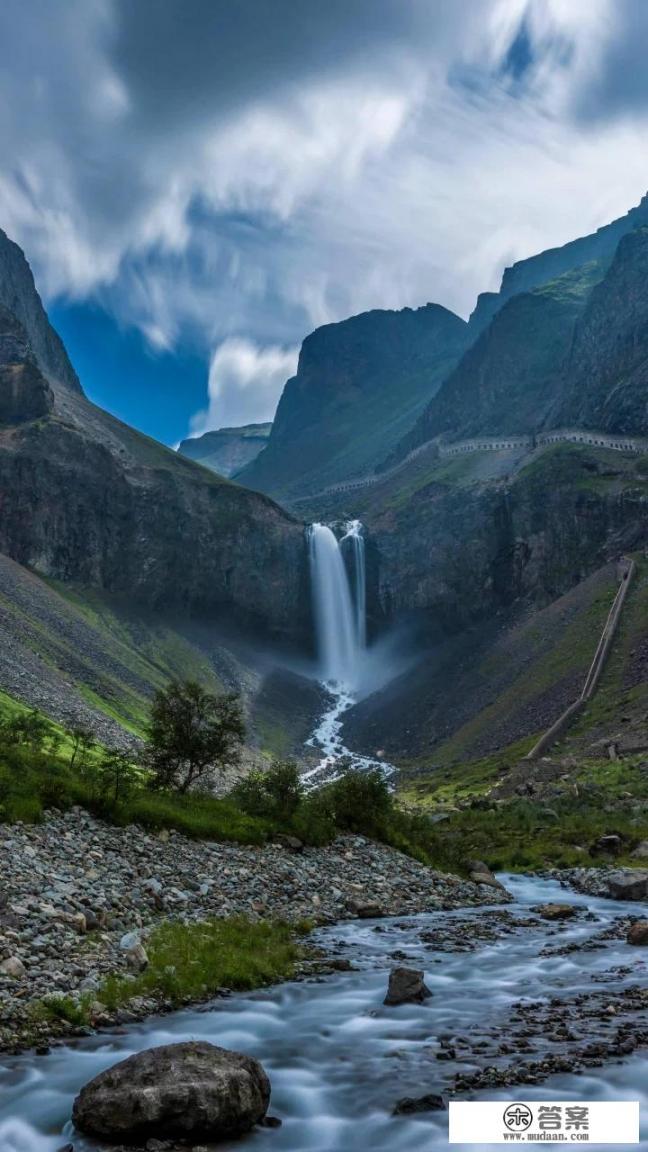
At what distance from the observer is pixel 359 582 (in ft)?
570

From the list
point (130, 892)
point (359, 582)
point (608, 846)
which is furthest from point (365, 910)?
point (359, 582)

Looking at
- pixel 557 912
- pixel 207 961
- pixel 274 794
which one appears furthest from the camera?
pixel 274 794

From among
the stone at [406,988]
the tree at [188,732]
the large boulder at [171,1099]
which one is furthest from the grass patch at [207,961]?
the tree at [188,732]

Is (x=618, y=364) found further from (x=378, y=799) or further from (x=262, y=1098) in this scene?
(x=262, y=1098)

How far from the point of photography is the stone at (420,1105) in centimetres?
1148

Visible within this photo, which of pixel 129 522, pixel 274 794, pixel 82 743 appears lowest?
pixel 274 794

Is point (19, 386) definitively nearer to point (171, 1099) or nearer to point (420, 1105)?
point (171, 1099)

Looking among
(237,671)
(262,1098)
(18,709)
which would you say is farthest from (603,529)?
(262,1098)

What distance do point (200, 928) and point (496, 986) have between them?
24.3 ft

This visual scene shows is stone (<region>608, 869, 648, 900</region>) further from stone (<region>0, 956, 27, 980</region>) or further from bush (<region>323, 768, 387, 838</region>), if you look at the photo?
stone (<region>0, 956, 27, 980</region>)

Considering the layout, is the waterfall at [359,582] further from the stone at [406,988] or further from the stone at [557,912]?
the stone at [406,988]

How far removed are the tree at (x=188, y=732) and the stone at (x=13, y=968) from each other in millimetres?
24264

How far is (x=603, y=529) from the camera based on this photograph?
141 m

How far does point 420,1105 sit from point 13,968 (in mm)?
7802
